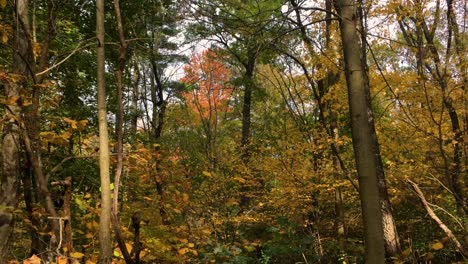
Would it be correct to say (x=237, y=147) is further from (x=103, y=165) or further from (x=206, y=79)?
(x=103, y=165)

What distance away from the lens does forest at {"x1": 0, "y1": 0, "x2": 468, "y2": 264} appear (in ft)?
9.89

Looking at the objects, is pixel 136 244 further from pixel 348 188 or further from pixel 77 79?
pixel 348 188

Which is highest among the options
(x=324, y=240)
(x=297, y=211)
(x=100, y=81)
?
(x=100, y=81)

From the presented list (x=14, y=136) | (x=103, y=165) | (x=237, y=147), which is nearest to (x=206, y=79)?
(x=237, y=147)

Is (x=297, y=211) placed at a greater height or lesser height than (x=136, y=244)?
lesser

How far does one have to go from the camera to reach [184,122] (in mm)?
13930

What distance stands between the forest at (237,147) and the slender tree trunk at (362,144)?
11 mm

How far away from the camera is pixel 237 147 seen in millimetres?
12422

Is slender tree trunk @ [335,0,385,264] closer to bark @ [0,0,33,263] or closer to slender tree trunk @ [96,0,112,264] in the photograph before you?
slender tree trunk @ [96,0,112,264]

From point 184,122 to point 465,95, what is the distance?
9748mm

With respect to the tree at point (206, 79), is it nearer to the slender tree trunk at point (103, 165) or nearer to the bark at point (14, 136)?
the bark at point (14, 136)

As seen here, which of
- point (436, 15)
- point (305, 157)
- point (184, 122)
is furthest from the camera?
point (184, 122)

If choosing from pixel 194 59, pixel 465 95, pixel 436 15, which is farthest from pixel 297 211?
pixel 194 59

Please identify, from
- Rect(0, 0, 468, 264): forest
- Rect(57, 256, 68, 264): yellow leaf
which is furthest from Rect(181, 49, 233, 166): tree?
Rect(57, 256, 68, 264): yellow leaf
